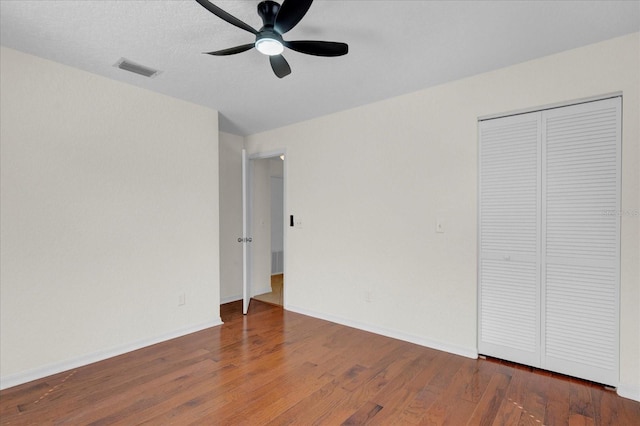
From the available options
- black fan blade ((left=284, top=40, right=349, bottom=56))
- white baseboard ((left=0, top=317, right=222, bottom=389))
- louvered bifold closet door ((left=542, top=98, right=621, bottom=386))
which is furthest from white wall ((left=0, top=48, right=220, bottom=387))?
louvered bifold closet door ((left=542, top=98, right=621, bottom=386))

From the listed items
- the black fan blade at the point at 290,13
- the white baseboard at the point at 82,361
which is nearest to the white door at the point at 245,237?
the white baseboard at the point at 82,361

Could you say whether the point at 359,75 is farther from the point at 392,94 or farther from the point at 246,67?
the point at 246,67

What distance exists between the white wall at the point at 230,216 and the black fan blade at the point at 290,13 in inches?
121

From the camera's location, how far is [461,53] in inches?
97.3

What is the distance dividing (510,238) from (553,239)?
29 cm

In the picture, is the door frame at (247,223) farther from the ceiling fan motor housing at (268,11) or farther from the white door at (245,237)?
the ceiling fan motor housing at (268,11)

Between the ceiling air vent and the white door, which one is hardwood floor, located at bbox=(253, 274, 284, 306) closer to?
the white door

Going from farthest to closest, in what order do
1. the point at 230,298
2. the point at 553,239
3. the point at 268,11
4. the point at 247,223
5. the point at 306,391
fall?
the point at 230,298
the point at 247,223
the point at 553,239
the point at 306,391
the point at 268,11

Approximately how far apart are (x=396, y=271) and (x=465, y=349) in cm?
91

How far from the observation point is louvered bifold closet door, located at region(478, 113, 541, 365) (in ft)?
8.73

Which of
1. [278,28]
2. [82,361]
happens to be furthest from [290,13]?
[82,361]

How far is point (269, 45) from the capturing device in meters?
1.95

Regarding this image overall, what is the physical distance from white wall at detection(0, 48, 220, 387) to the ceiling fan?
159cm

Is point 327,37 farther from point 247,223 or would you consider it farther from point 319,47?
point 247,223
